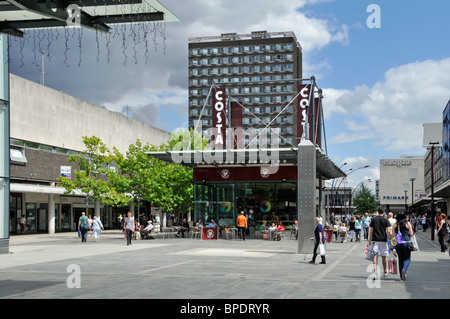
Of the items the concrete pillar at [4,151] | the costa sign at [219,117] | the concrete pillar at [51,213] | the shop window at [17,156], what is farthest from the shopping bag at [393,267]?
the concrete pillar at [51,213]

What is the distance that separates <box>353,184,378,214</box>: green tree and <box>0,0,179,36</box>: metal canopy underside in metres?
114

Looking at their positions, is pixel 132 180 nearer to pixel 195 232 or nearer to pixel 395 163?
pixel 195 232

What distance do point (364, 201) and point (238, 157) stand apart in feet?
298

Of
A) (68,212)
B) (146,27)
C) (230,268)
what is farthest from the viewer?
(68,212)

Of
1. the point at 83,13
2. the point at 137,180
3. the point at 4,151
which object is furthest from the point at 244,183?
the point at 83,13

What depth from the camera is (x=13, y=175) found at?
4131cm

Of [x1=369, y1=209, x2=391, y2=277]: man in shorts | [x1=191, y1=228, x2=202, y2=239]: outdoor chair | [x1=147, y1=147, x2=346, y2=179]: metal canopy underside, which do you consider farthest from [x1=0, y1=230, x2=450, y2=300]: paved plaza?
[x1=191, y1=228, x2=202, y2=239]: outdoor chair

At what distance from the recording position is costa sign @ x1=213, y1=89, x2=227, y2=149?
3602cm

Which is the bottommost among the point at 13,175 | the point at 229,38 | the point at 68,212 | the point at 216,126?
the point at 68,212

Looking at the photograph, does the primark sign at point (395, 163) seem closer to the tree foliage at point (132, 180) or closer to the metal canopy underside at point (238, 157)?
the tree foliage at point (132, 180)
